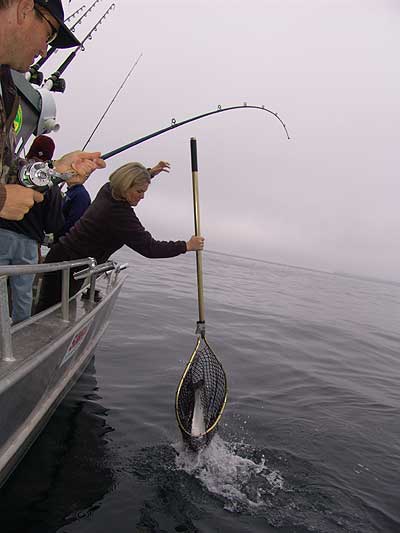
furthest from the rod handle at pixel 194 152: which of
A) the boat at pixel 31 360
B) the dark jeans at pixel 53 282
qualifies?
the dark jeans at pixel 53 282

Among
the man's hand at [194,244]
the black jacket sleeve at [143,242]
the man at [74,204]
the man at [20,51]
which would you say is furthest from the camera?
the man at [74,204]

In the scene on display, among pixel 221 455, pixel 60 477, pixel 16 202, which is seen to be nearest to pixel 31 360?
pixel 16 202

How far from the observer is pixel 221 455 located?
162 inches

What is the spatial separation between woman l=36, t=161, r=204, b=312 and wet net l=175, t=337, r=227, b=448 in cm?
139

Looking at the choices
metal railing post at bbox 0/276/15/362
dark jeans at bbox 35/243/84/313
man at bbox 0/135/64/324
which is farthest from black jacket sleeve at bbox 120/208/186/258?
metal railing post at bbox 0/276/15/362

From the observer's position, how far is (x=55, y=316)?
3.57m

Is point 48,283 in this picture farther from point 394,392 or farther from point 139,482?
point 394,392

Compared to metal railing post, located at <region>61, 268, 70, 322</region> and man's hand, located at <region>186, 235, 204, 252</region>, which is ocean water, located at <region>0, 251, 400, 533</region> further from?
man's hand, located at <region>186, 235, 204, 252</region>

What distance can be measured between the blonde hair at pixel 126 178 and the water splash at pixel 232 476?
2825 mm

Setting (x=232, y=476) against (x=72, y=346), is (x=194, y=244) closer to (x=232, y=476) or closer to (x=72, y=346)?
(x=72, y=346)

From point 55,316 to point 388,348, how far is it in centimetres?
1116

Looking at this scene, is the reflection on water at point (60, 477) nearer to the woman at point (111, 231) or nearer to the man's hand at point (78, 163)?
the woman at point (111, 231)

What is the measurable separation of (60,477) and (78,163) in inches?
109

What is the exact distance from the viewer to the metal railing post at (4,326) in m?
2.04
